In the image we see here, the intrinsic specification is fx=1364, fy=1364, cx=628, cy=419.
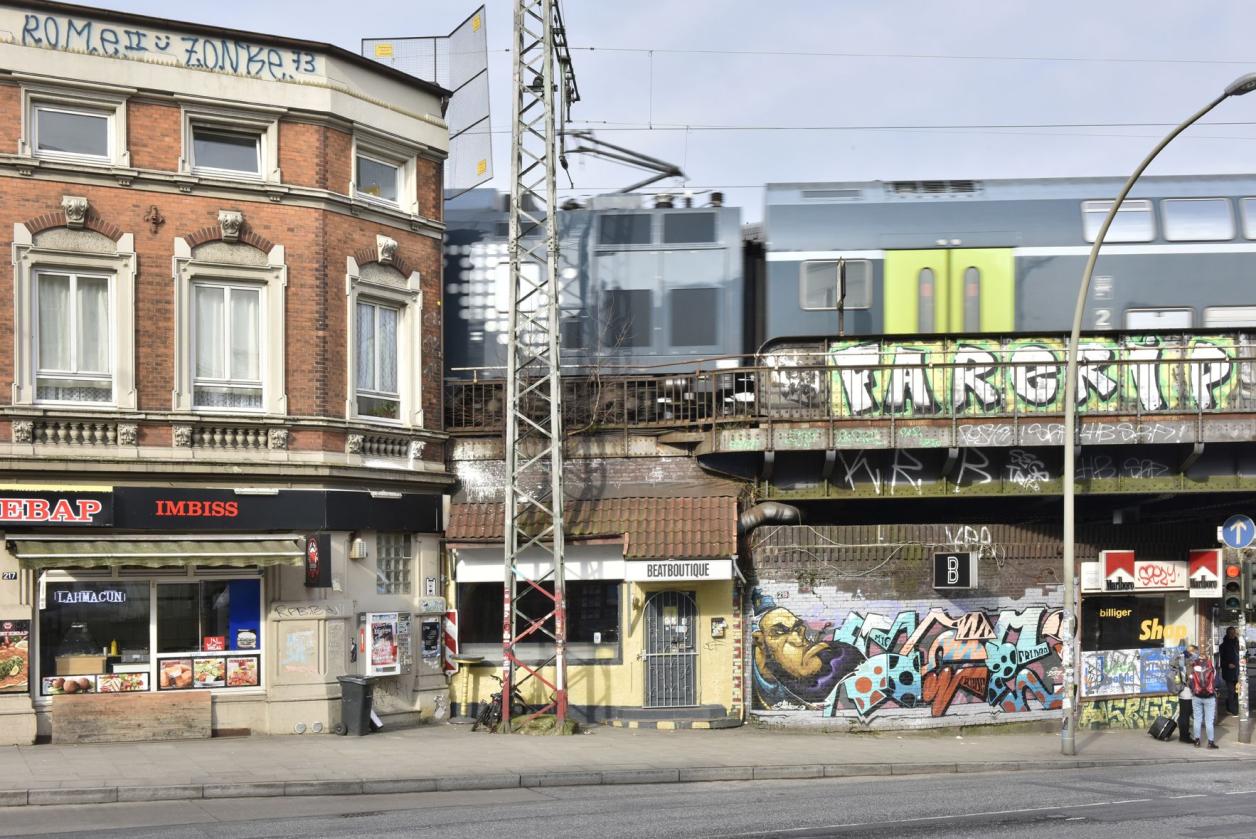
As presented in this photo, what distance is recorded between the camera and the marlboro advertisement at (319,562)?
2025 cm

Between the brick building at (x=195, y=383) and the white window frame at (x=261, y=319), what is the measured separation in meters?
0.04

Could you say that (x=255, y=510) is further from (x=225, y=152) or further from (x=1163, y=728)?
(x=1163, y=728)

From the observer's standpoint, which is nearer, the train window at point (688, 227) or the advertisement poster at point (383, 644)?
the advertisement poster at point (383, 644)

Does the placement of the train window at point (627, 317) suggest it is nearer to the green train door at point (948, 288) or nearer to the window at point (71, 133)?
the green train door at point (948, 288)

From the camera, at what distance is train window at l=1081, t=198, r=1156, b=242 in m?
24.2

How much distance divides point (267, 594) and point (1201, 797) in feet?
43.2

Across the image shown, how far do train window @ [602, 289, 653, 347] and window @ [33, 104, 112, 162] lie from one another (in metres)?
8.95

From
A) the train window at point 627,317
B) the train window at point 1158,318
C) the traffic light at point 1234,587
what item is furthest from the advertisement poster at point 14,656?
the train window at point 1158,318

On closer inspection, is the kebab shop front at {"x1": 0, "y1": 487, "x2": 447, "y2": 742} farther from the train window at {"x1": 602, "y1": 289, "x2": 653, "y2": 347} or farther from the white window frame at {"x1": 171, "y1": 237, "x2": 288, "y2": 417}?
the train window at {"x1": 602, "y1": 289, "x2": 653, "y2": 347}

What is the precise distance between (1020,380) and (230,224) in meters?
13.0

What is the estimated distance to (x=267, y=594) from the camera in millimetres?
20672

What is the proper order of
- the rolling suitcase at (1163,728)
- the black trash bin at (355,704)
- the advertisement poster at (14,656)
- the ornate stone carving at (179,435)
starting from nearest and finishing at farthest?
the advertisement poster at (14,656) → the ornate stone carving at (179,435) → the black trash bin at (355,704) → the rolling suitcase at (1163,728)

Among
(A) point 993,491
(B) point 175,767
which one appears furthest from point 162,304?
(A) point 993,491

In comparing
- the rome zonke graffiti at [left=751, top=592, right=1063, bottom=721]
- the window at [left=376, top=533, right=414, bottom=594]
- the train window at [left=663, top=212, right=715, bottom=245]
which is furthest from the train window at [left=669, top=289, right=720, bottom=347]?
the window at [left=376, top=533, right=414, bottom=594]
